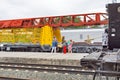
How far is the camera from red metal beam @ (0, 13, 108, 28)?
23011 mm

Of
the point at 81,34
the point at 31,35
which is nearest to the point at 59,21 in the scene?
the point at 31,35

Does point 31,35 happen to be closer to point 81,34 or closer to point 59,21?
point 59,21

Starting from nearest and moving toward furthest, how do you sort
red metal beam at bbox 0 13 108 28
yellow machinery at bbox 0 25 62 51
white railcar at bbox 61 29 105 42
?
red metal beam at bbox 0 13 108 28 < yellow machinery at bbox 0 25 62 51 < white railcar at bbox 61 29 105 42

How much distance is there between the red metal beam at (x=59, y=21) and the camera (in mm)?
23011

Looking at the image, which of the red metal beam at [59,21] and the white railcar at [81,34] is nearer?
the red metal beam at [59,21]

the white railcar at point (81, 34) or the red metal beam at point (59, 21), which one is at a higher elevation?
the red metal beam at point (59, 21)

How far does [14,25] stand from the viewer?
27781 millimetres

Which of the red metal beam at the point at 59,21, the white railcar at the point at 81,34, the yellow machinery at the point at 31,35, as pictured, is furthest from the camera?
the white railcar at the point at 81,34

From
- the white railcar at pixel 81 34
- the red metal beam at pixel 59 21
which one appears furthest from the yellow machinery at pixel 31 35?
the white railcar at pixel 81 34

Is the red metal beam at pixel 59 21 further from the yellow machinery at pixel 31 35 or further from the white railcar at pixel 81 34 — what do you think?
the white railcar at pixel 81 34

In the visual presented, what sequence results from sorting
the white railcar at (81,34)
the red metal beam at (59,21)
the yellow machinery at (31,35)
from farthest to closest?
the white railcar at (81,34) → the yellow machinery at (31,35) → the red metal beam at (59,21)

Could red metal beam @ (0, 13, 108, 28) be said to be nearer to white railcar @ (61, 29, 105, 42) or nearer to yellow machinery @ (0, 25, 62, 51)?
yellow machinery @ (0, 25, 62, 51)

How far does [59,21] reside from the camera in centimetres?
2516

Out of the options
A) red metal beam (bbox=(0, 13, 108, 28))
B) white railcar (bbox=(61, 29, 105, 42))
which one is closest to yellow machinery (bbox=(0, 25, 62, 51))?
red metal beam (bbox=(0, 13, 108, 28))
